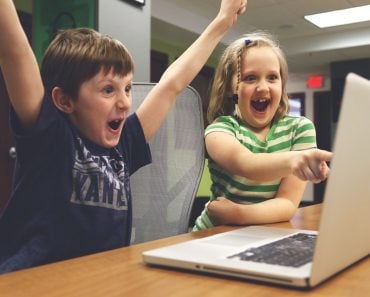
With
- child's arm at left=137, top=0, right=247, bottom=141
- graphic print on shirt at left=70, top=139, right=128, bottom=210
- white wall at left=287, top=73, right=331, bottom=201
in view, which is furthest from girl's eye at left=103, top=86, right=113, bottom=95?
white wall at left=287, top=73, right=331, bottom=201

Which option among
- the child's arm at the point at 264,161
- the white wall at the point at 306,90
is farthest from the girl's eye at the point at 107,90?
the white wall at the point at 306,90

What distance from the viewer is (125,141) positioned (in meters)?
1.13

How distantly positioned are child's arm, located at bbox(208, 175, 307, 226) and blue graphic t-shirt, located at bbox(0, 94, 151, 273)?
231 millimetres

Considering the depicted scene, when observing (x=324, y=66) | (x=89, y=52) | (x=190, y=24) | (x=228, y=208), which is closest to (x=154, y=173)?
(x=228, y=208)

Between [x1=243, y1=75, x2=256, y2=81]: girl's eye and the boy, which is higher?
[x1=243, y1=75, x2=256, y2=81]: girl's eye

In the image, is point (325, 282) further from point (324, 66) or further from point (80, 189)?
point (324, 66)

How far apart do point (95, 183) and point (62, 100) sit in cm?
19

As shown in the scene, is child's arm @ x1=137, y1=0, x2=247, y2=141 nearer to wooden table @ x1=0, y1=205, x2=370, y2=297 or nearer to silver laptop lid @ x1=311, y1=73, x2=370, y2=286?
wooden table @ x1=0, y1=205, x2=370, y2=297

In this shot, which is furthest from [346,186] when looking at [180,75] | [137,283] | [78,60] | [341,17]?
[341,17]

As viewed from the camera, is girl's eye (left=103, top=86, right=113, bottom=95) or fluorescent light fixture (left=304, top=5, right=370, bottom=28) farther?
fluorescent light fixture (left=304, top=5, right=370, bottom=28)

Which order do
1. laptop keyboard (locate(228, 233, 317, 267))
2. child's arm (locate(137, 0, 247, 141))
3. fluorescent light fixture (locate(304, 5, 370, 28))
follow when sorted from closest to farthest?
laptop keyboard (locate(228, 233, 317, 267)) < child's arm (locate(137, 0, 247, 141)) < fluorescent light fixture (locate(304, 5, 370, 28))

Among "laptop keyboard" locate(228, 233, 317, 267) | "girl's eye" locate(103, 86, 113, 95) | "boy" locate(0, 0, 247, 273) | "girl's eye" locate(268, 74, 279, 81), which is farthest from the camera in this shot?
"girl's eye" locate(268, 74, 279, 81)

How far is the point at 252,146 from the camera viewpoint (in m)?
1.24

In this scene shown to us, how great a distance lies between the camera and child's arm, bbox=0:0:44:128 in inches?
28.2
